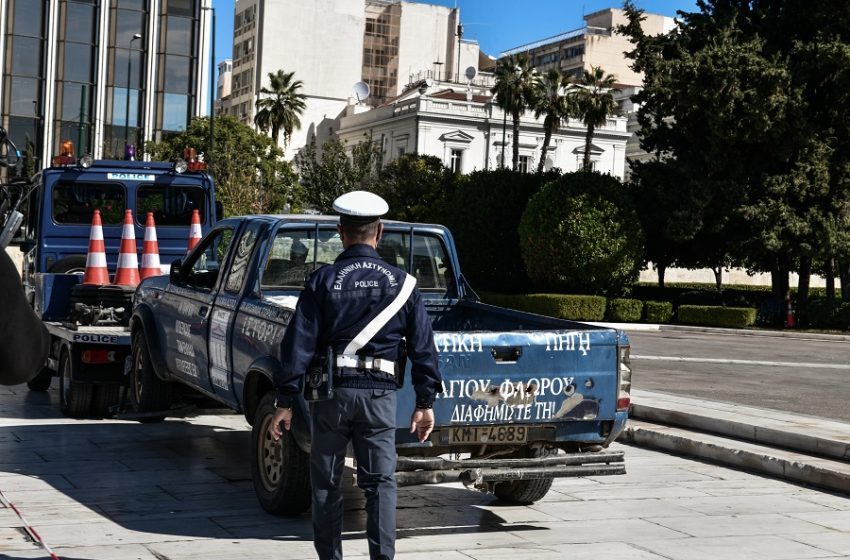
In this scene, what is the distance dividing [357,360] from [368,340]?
0.35ft

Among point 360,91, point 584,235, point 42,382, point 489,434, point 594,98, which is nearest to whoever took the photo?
point 489,434

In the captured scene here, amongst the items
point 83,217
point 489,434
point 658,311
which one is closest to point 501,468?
point 489,434

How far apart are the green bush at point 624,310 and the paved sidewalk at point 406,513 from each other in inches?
1260

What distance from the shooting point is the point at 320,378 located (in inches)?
220

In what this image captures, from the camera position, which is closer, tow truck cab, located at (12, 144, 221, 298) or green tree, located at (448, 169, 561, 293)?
tow truck cab, located at (12, 144, 221, 298)

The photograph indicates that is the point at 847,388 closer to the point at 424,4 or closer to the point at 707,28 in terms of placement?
the point at 707,28

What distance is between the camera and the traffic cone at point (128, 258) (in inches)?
491

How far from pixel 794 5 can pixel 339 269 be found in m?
42.2

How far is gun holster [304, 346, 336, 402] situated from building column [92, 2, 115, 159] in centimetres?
6174

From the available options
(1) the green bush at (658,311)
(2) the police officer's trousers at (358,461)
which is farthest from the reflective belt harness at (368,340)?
(1) the green bush at (658,311)

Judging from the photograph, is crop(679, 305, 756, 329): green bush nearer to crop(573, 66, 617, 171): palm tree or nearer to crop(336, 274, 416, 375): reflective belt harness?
crop(573, 66, 617, 171): palm tree

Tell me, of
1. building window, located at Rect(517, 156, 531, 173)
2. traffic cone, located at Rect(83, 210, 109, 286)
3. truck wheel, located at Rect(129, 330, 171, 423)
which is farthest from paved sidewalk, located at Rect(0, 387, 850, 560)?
building window, located at Rect(517, 156, 531, 173)

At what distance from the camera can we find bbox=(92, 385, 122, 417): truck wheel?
11.3 meters

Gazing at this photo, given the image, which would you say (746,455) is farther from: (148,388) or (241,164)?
(241,164)
